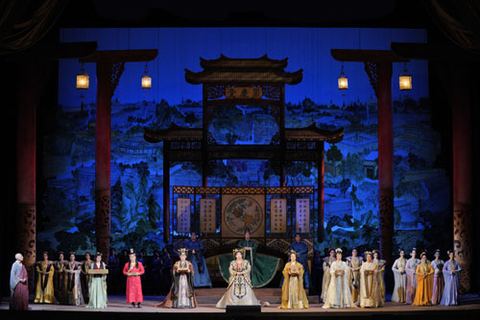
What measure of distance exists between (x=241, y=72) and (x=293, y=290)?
16.4 feet

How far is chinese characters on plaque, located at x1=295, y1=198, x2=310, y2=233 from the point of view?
1438 centimetres

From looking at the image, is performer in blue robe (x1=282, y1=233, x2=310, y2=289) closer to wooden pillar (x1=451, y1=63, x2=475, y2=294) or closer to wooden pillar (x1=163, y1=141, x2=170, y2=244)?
wooden pillar (x1=163, y1=141, x2=170, y2=244)

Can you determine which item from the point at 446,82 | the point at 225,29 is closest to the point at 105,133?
the point at 225,29

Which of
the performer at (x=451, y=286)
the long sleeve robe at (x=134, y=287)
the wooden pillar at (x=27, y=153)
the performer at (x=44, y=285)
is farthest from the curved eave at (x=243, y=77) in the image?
the performer at (x=451, y=286)

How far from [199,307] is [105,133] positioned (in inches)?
175

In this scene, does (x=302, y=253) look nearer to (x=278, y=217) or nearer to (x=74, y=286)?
(x=278, y=217)

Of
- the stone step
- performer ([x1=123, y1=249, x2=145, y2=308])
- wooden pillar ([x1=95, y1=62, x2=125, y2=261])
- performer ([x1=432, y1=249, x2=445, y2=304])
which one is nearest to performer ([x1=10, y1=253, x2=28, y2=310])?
performer ([x1=123, y1=249, x2=145, y2=308])

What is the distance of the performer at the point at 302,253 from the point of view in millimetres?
13461

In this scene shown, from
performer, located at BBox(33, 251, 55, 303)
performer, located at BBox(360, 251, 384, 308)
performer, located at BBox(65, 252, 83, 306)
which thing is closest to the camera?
performer, located at BBox(360, 251, 384, 308)

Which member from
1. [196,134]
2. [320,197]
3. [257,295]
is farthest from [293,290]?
[196,134]

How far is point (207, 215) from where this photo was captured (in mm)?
14320

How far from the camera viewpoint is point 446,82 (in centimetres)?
1440

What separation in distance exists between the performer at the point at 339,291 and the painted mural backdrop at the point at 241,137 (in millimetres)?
4327

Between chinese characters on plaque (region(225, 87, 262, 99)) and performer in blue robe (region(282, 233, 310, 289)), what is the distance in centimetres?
318
